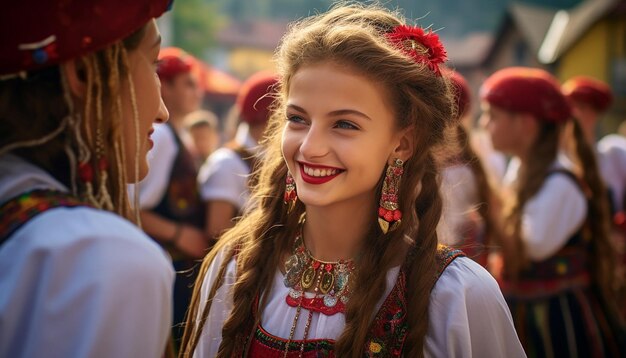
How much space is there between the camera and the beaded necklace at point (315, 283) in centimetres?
197

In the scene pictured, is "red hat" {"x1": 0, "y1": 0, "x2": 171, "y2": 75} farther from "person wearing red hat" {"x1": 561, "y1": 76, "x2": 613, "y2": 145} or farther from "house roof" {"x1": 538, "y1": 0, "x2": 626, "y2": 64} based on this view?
"house roof" {"x1": 538, "y1": 0, "x2": 626, "y2": 64}

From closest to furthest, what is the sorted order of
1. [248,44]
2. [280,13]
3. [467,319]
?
[467,319] < [248,44] < [280,13]

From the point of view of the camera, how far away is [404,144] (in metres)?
2.11

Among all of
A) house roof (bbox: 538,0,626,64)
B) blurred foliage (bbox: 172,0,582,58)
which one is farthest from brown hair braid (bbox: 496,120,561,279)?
blurred foliage (bbox: 172,0,582,58)

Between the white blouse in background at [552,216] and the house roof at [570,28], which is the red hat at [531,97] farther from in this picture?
the house roof at [570,28]

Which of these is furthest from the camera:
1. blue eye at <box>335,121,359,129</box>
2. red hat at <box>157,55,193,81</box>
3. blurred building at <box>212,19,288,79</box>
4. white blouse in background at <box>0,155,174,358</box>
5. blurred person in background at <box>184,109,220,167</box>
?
blurred building at <box>212,19,288,79</box>

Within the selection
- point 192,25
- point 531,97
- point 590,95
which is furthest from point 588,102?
point 192,25

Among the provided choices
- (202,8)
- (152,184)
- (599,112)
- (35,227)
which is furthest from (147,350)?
(202,8)

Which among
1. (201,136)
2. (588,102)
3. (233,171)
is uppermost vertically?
(588,102)

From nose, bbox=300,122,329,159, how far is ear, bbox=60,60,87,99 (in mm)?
740

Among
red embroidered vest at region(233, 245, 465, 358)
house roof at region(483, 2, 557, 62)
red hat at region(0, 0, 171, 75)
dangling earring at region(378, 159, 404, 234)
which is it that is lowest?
red embroidered vest at region(233, 245, 465, 358)

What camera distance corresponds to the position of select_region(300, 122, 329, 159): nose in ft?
6.28

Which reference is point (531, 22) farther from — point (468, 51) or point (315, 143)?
point (315, 143)

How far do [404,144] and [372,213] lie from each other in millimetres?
259
